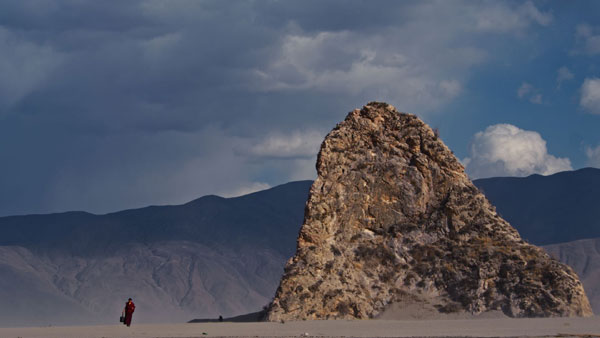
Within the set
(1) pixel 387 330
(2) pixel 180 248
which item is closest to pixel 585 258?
(2) pixel 180 248

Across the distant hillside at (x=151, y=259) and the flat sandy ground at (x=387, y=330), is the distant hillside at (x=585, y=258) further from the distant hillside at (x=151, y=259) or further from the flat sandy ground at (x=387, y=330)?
the flat sandy ground at (x=387, y=330)

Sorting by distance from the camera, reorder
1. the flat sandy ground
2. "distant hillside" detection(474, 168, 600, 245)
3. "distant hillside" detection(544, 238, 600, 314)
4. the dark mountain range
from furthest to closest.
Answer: "distant hillside" detection(474, 168, 600, 245) < the dark mountain range < "distant hillside" detection(544, 238, 600, 314) < the flat sandy ground

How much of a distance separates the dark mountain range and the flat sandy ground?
8567 centimetres

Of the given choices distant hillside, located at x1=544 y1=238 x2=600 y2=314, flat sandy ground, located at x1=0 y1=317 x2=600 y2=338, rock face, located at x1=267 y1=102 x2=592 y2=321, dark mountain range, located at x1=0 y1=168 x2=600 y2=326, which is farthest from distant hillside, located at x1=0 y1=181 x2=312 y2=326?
flat sandy ground, located at x1=0 y1=317 x2=600 y2=338

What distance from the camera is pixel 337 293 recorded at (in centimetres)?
4125

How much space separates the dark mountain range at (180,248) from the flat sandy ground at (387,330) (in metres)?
85.7

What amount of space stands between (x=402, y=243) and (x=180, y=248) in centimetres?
11512

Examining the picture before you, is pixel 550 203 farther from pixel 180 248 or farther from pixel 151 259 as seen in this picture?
pixel 151 259

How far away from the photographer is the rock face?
40.9m

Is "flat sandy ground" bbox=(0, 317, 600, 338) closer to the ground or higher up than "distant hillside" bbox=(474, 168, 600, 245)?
closer to the ground

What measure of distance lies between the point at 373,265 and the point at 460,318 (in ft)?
18.6

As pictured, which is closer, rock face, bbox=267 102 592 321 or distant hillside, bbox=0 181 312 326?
rock face, bbox=267 102 592 321

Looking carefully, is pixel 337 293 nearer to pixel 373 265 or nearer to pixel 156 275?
pixel 373 265

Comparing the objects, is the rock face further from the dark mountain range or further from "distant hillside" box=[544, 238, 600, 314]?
the dark mountain range
